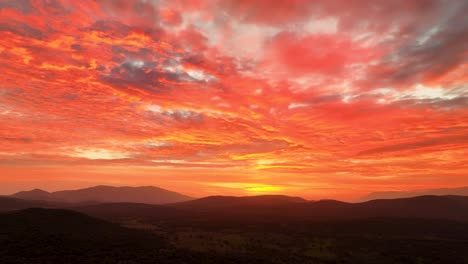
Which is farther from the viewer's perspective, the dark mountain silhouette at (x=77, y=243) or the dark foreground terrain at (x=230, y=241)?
the dark foreground terrain at (x=230, y=241)

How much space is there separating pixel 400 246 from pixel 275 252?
21425mm

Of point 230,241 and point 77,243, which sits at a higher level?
point 77,243

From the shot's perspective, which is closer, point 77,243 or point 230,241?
point 77,243

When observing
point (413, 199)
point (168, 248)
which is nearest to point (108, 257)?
point (168, 248)

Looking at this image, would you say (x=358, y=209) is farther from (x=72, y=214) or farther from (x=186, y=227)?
(x=72, y=214)

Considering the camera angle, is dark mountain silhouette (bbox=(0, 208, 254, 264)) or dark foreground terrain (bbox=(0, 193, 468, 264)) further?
dark foreground terrain (bbox=(0, 193, 468, 264))

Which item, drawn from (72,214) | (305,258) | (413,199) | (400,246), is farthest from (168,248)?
(413,199)

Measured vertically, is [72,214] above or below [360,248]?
above

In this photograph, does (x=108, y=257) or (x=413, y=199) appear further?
(x=413, y=199)

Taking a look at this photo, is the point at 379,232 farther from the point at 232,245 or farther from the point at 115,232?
the point at 115,232

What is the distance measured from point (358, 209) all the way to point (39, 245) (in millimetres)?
92274

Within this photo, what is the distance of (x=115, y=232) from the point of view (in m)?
47.6

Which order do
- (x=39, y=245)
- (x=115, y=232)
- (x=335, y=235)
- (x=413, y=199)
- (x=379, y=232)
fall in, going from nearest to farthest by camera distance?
(x=39, y=245) → (x=115, y=232) → (x=335, y=235) → (x=379, y=232) → (x=413, y=199)

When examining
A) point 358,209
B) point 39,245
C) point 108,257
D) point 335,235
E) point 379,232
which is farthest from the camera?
point 358,209
